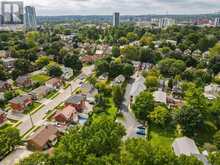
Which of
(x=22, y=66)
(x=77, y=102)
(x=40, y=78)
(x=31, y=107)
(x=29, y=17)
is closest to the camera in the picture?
(x=77, y=102)

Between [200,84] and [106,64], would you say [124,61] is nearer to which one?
[106,64]

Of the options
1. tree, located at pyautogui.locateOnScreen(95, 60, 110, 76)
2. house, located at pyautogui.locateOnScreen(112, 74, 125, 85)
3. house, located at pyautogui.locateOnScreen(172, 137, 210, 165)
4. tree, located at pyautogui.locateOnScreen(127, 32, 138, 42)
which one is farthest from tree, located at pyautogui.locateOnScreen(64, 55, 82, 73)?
tree, located at pyautogui.locateOnScreen(127, 32, 138, 42)

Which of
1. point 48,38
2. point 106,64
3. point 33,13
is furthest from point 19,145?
point 33,13

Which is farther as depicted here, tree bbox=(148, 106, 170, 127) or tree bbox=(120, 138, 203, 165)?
tree bbox=(148, 106, 170, 127)

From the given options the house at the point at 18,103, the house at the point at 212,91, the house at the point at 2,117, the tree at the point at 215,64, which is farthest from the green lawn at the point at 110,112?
the tree at the point at 215,64

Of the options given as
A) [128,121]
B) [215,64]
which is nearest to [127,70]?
[128,121]

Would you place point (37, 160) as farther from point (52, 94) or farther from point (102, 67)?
point (102, 67)

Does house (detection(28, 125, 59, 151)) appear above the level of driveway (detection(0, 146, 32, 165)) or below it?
above

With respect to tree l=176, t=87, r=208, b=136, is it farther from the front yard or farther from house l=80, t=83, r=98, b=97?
the front yard

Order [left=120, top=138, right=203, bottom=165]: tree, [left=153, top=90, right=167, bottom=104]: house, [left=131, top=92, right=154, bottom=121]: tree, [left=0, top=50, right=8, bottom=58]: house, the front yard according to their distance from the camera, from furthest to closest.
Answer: [left=0, top=50, right=8, bottom=58]: house, the front yard, [left=153, top=90, right=167, bottom=104]: house, [left=131, top=92, right=154, bottom=121]: tree, [left=120, top=138, right=203, bottom=165]: tree
